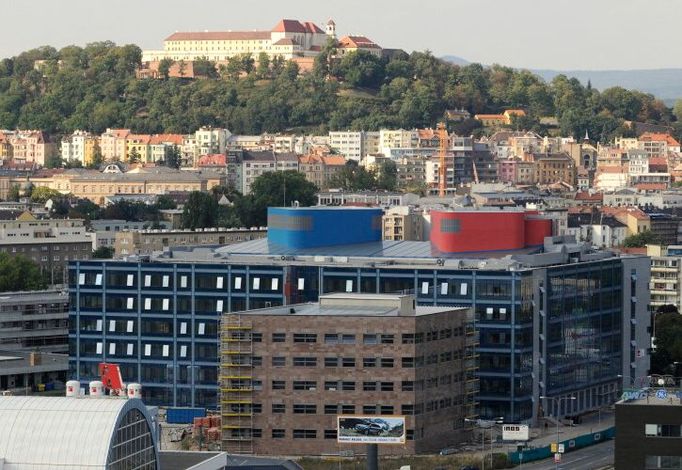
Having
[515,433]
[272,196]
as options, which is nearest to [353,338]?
[515,433]

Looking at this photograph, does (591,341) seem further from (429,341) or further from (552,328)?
(429,341)

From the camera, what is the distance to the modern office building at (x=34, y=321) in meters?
98.4

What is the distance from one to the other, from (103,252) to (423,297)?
186 ft

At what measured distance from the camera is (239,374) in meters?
72.4

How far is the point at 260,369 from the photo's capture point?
7225 cm

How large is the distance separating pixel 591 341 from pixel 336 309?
43.0 feet

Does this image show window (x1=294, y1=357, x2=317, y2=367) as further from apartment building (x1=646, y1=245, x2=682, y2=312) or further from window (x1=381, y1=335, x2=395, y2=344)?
apartment building (x1=646, y1=245, x2=682, y2=312)

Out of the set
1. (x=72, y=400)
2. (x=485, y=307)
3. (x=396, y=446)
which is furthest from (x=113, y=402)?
(x=485, y=307)

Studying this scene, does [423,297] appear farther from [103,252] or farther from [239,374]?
[103,252]

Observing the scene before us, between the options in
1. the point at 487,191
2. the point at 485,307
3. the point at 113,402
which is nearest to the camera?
the point at 113,402

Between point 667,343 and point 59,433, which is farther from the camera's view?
point 667,343

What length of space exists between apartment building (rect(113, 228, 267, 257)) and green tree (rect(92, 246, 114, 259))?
5.57 ft

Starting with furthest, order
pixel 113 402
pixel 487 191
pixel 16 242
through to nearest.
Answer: pixel 487 191
pixel 16 242
pixel 113 402

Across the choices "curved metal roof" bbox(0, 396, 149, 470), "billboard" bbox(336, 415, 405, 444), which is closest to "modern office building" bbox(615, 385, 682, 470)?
"curved metal roof" bbox(0, 396, 149, 470)
